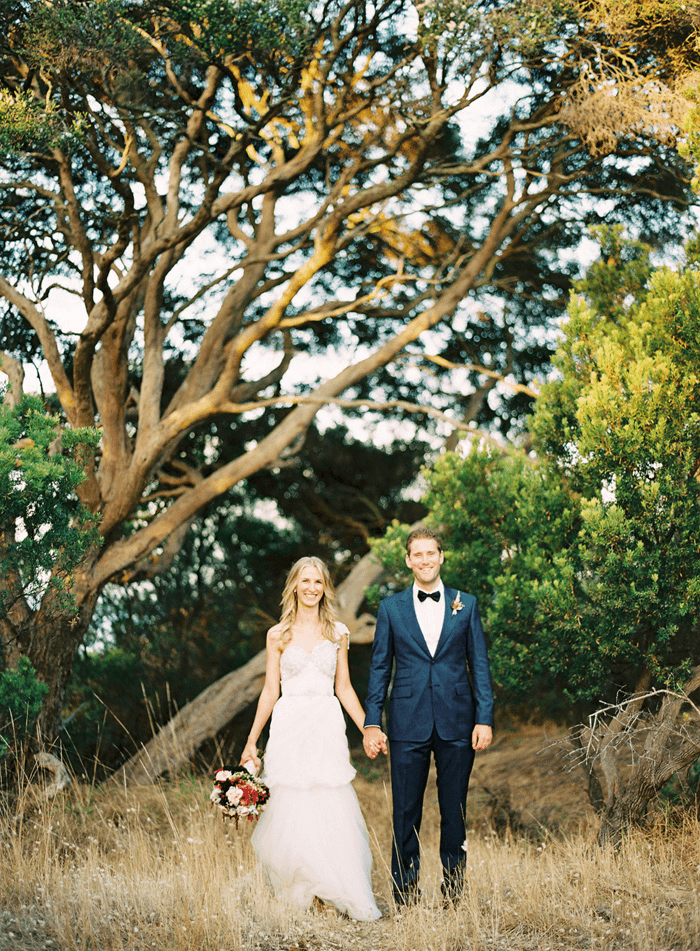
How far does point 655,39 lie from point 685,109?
4.11 feet

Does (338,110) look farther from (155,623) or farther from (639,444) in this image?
(155,623)

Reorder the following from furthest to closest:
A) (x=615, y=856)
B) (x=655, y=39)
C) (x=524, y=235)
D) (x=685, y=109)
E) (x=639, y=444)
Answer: (x=524, y=235) < (x=655, y=39) < (x=685, y=109) < (x=639, y=444) < (x=615, y=856)

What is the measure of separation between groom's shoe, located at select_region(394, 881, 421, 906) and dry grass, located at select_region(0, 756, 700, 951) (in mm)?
116

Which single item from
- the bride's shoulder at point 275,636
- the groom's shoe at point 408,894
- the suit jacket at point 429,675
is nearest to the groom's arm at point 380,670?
the suit jacket at point 429,675

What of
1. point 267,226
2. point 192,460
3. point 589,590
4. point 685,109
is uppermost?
point 267,226

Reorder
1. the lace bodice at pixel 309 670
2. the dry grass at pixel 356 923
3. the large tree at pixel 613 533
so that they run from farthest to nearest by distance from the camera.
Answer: the large tree at pixel 613 533 → the lace bodice at pixel 309 670 → the dry grass at pixel 356 923

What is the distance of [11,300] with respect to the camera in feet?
30.7

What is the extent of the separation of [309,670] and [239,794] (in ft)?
2.49

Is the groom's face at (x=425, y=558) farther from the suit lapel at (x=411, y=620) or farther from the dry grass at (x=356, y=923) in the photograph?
the dry grass at (x=356, y=923)

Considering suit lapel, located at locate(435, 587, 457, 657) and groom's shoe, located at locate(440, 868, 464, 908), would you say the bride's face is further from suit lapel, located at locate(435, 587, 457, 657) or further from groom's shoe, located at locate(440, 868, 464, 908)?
groom's shoe, located at locate(440, 868, 464, 908)

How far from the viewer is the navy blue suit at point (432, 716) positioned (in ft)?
15.2

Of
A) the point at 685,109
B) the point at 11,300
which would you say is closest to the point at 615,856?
the point at 685,109

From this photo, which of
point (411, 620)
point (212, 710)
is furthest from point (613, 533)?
point (212, 710)

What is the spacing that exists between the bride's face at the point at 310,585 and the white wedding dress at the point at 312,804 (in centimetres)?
27
